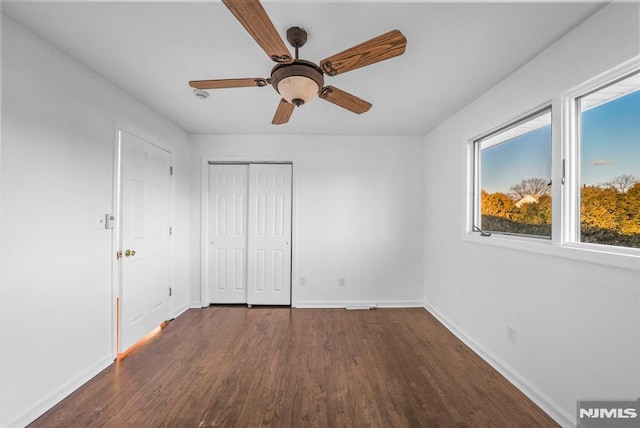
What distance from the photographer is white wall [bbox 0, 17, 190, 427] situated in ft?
4.96

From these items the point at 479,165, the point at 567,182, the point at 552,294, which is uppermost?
the point at 479,165

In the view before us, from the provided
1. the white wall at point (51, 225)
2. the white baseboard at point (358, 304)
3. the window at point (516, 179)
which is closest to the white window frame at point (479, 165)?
the window at point (516, 179)

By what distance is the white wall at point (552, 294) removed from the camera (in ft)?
4.38

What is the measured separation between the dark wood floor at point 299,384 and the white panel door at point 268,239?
75 centimetres

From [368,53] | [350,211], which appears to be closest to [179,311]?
[350,211]

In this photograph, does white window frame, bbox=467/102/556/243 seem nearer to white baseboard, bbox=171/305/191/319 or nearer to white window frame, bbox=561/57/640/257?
white window frame, bbox=561/57/640/257

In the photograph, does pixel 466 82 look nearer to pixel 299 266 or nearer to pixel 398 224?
pixel 398 224

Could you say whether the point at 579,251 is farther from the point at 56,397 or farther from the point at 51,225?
the point at 56,397

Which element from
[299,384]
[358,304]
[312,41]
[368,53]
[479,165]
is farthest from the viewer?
[358,304]

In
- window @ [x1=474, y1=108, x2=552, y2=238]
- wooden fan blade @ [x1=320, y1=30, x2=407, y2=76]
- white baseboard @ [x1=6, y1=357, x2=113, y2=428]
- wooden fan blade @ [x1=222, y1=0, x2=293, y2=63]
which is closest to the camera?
wooden fan blade @ [x1=222, y1=0, x2=293, y2=63]

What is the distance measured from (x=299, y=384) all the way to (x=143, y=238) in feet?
6.92

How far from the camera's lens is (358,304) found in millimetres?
3641

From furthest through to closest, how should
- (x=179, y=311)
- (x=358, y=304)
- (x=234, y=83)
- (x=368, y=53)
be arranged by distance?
(x=358, y=304) < (x=179, y=311) < (x=234, y=83) < (x=368, y=53)

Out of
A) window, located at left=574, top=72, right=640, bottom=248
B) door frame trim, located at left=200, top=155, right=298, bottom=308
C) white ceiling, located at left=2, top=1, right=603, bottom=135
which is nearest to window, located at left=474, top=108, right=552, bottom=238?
window, located at left=574, top=72, right=640, bottom=248
